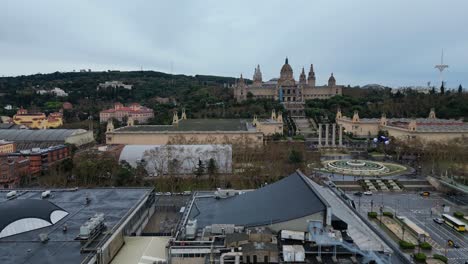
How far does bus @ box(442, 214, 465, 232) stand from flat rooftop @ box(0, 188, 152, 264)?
19.0 meters

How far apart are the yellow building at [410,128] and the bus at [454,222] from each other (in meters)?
26.3

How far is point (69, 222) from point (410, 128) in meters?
45.6

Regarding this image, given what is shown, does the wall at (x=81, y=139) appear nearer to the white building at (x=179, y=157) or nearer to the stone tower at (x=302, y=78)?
the white building at (x=179, y=157)

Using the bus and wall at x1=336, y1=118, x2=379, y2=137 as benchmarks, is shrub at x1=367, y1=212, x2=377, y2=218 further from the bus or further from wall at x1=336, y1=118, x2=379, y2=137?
wall at x1=336, y1=118, x2=379, y2=137

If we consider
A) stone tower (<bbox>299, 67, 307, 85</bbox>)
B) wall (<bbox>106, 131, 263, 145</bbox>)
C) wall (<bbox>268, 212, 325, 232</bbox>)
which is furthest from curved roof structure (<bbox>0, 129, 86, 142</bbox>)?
stone tower (<bbox>299, 67, 307, 85</bbox>)

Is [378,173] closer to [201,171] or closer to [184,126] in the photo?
[201,171]

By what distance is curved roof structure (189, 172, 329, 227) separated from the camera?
1457 cm

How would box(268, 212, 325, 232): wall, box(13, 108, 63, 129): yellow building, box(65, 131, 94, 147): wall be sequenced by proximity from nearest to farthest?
box(268, 212, 325, 232): wall, box(65, 131, 94, 147): wall, box(13, 108, 63, 129): yellow building

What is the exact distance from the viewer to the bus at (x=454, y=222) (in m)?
22.9

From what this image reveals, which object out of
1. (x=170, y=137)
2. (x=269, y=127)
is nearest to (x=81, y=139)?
(x=170, y=137)

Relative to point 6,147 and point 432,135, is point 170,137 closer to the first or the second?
point 6,147

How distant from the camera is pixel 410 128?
50.4 m

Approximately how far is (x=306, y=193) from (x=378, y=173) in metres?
23.5

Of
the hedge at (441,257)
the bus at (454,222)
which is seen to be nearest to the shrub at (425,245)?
the hedge at (441,257)
